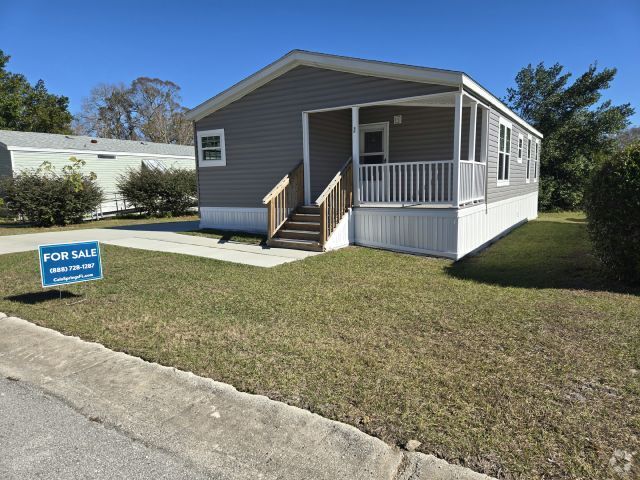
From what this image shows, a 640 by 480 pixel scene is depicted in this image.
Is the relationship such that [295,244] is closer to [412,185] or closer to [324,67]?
[412,185]

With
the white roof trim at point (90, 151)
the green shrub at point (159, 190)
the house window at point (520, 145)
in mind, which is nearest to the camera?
the house window at point (520, 145)

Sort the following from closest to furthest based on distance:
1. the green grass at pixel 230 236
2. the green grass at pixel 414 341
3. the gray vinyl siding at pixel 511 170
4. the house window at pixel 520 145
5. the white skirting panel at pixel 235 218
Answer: the green grass at pixel 414 341
the green grass at pixel 230 236
the gray vinyl siding at pixel 511 170
the white skirting panel at pixel 235 218
the house window at pixel 520 145

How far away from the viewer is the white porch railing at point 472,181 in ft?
28.4

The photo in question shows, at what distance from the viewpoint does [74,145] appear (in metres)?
20.6

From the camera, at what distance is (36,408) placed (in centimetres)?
310

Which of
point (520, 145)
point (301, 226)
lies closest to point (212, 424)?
point (301, 226)

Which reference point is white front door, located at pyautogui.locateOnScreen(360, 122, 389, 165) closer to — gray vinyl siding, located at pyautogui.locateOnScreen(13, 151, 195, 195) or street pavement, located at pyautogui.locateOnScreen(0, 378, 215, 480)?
street pavement, located at pyautogui.locateOnScreen(0, 378, 215, 480)

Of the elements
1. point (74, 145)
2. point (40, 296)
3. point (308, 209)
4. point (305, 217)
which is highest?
point (74, 145)

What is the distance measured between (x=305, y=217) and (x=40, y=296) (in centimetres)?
541

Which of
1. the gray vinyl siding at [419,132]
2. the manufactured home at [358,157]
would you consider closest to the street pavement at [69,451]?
the manufactured home at [358,157]

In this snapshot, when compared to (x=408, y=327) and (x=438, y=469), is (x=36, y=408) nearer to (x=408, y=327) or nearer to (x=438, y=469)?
(x=438, y=469)

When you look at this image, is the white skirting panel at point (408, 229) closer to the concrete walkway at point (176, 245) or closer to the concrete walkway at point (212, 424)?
the concrete walkway at point (176, 245)

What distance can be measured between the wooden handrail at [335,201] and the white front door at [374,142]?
95.4 inches

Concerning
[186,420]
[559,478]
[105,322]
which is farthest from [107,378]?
[559,478]
